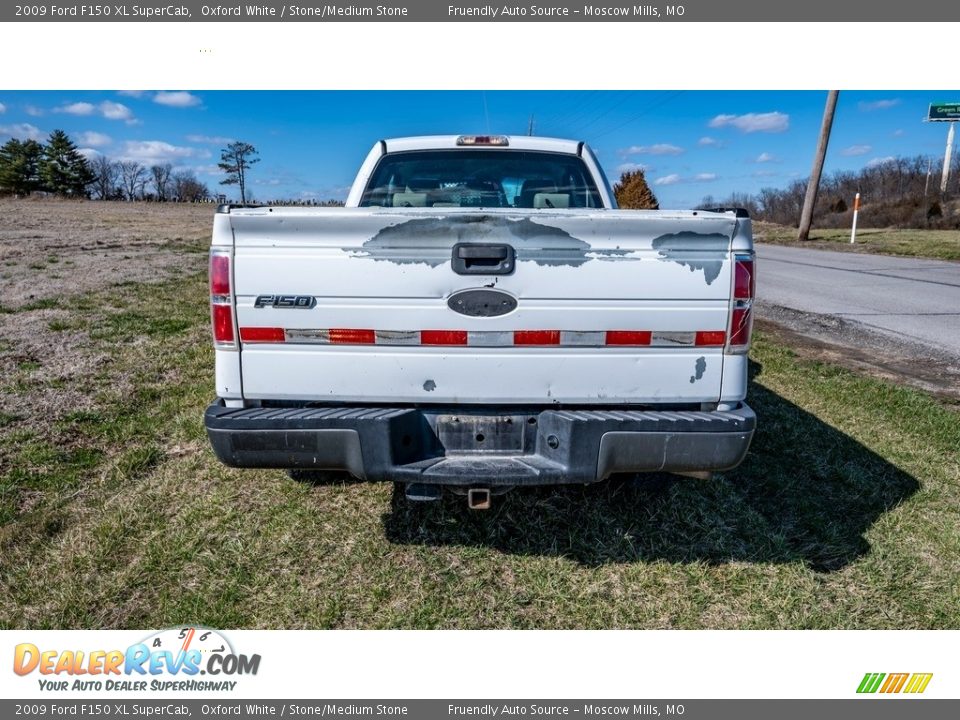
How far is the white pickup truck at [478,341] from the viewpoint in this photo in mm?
2568

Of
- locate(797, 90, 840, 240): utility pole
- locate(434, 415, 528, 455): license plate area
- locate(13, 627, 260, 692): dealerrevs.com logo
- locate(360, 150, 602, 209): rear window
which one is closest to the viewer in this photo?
locate(13, 627, 260, 692): dealerrevs.com logo

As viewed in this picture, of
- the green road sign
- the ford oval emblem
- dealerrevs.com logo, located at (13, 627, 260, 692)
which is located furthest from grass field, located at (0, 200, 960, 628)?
the green road sign

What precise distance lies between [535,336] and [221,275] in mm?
1291

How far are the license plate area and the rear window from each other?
7.03 ft

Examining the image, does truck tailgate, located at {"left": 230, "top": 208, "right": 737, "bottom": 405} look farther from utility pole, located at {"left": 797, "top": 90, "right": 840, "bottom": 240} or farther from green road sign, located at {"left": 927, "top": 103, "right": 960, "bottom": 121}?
green road sign, located at {"left": 927, "top": 103, "right": 960, "bottom": 121}

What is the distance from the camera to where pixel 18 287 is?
9.61 meters

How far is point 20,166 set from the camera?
2872 inches

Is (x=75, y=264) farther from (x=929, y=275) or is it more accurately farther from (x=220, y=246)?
(x=929, y=275)

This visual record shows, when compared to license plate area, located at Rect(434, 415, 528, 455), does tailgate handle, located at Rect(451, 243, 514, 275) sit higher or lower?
higher

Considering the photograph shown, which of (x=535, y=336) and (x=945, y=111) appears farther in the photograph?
(x=945, y=111)

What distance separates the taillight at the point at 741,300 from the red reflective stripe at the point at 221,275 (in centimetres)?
204

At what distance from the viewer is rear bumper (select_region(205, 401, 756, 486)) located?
8.48 feet

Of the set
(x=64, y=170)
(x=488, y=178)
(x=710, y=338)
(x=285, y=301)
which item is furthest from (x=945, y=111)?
(x=64, y=170)

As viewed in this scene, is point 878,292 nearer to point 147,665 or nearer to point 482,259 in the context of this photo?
point 482,259
